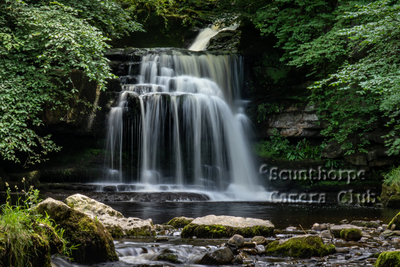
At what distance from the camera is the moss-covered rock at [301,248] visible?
427cm

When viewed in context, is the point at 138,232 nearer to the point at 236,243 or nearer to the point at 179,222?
the point at 179,222

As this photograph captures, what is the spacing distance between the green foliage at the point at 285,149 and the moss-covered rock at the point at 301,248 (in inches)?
391

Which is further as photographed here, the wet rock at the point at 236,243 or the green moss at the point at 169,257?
the wet rock at the point at 236,243

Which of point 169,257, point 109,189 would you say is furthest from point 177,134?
point 169,257

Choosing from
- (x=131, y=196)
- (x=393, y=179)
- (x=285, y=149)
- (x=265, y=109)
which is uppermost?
(x=265, y=109)

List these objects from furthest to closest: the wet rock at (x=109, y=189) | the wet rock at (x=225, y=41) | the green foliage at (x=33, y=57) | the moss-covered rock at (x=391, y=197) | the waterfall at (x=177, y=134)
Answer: the wet rock at (x=225, y=41)
the waterfall at (x=177, y=134)
the wet rock at (x=109, y=189)
the moss-covered rock at (x=391, y=197)
the green foliage at (x=33, y=57)

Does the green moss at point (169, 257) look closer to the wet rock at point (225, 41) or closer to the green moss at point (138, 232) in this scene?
the green moss at point (138, 232)

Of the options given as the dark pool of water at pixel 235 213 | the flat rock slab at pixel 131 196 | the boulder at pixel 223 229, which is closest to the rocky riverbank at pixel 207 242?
the boulder at pixel 223 229

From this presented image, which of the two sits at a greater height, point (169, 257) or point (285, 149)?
point (285, 149)

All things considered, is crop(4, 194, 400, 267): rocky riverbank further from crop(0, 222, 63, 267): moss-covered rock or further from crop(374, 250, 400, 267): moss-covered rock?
crop(0, 222, 63, 267): moss-covered rock

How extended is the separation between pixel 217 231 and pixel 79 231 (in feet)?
7.68

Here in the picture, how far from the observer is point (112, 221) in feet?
17.8

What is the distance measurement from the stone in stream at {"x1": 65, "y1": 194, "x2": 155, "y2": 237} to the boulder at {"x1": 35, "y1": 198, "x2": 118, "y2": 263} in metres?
1.36

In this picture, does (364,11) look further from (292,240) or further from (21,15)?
(21,15)
